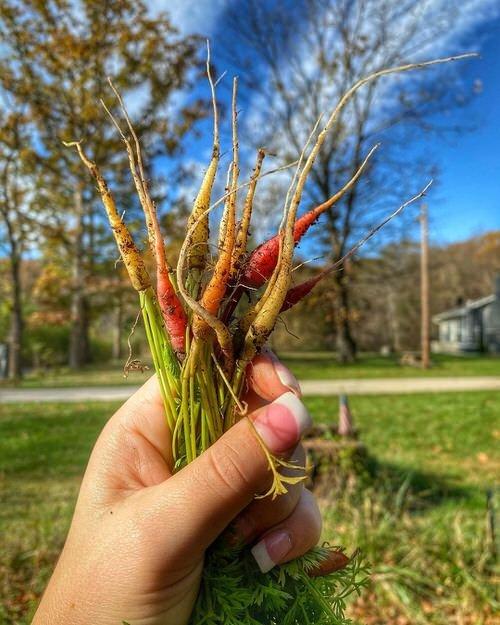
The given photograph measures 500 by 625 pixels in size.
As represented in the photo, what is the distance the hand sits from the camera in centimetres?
125

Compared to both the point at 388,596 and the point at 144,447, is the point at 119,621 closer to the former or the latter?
the point at 144,447

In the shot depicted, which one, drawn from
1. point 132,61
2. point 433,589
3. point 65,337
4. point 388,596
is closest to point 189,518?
point 388,596

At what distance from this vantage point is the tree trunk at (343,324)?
81.8 feet

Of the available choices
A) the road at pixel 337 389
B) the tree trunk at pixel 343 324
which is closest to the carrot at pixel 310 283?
the road at pixel 337 389

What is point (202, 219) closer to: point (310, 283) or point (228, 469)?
point (310, 283)

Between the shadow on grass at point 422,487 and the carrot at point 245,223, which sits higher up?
the carrot at point 245,223

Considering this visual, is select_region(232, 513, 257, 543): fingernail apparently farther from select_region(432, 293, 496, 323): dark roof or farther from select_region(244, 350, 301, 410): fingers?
select_region(432, 293, 496, 323): dark roof

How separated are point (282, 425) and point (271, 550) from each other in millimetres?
445

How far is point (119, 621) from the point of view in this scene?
1.30 meters

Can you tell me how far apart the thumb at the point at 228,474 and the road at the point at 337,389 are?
12.6 meters

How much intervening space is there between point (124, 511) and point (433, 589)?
143 inches

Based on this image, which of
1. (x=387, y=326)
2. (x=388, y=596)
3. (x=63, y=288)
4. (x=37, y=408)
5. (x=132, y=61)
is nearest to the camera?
(x=388, y=596)

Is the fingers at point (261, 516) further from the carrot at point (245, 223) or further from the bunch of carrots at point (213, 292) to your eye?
the carrot at point (245, 223)

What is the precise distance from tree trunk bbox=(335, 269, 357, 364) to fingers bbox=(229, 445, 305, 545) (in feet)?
76.0
